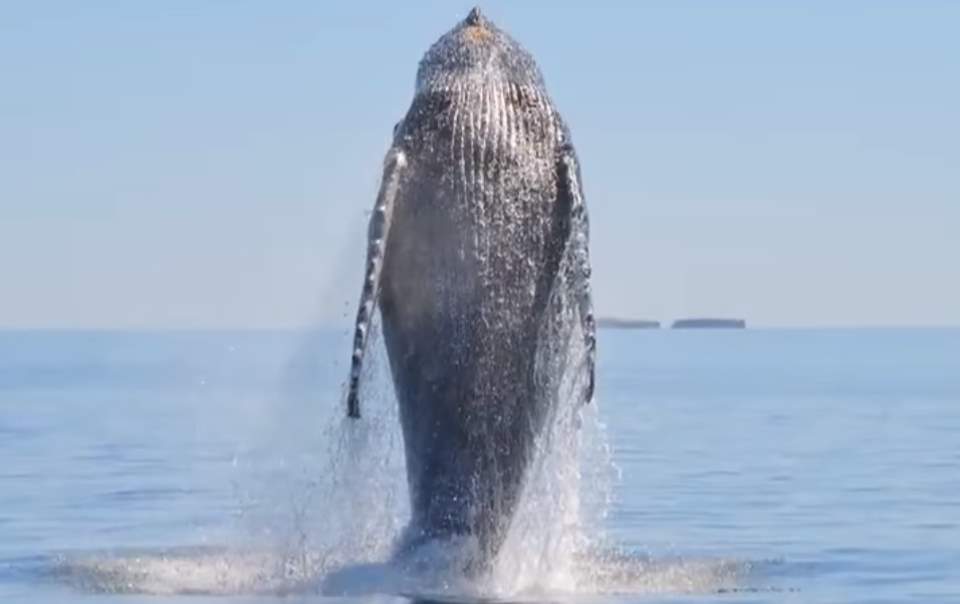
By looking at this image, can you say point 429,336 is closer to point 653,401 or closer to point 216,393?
point 653,401

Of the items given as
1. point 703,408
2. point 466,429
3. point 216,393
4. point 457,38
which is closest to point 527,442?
point 466,429

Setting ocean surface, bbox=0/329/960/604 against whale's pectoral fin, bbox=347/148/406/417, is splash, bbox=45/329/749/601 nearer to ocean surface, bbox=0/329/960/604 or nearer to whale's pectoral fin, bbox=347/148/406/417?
ocean surface, bbox=0/329/960/604

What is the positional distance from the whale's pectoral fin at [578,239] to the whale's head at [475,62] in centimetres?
98

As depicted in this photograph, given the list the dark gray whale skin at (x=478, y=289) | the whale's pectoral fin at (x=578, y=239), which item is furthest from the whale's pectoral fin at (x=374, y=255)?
the whale's pectoral fin at (x=578, y=239)

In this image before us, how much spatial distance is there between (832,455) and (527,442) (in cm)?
2319

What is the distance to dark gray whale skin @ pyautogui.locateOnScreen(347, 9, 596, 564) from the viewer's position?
20172mm

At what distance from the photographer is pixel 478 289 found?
2019cm

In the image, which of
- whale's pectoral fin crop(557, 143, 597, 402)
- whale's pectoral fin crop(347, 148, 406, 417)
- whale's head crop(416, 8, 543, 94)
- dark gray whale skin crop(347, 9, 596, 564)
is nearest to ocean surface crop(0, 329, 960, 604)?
dark gray whale skin crop(347, 9, 596, 564)

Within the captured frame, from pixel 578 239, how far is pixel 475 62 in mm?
1971

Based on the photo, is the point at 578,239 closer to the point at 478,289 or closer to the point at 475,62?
the point at 478,289

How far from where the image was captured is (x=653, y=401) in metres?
72.9

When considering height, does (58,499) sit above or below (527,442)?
below

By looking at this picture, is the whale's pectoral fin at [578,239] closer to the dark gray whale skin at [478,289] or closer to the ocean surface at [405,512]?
the dark gray whale skin at [478,289]

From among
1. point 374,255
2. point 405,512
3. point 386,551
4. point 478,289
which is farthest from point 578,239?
point 386,551
